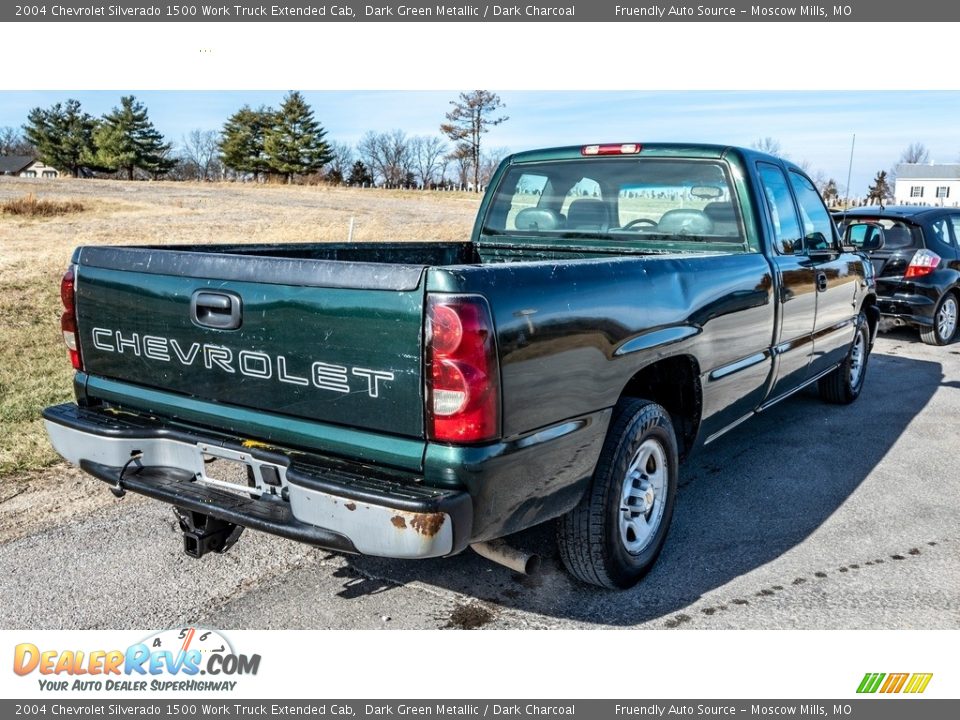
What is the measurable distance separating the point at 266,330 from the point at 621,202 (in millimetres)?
2742

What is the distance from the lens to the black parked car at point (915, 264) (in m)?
9.13

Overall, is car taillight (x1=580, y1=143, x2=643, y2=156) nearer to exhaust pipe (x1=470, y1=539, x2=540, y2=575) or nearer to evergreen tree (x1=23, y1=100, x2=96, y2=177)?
exhaust pipe (x1=470, y1=539, x2=540, y2=575)

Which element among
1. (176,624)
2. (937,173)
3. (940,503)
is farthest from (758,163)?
(937,173)

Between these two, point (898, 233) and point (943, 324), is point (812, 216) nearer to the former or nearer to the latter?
point (898, 233)

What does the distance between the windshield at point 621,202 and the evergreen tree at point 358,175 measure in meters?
69.9

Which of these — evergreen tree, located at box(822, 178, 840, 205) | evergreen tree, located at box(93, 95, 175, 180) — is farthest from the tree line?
evergreen tree, located at box(822, 178, 840, 205)

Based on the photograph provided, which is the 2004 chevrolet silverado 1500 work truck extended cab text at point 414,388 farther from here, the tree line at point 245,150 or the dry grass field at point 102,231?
the tree line at point 245,150

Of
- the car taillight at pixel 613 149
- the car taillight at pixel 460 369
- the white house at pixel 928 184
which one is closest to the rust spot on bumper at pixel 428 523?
the car taillight at pixel 460 369

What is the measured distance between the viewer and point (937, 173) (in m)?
89.8

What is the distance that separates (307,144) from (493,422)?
2811 inches

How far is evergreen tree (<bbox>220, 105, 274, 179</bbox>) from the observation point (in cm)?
7112

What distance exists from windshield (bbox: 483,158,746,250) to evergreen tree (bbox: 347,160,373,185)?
69.9m

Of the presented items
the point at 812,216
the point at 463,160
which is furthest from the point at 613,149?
the point at 463,160

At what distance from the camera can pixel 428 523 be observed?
7.83 feet
